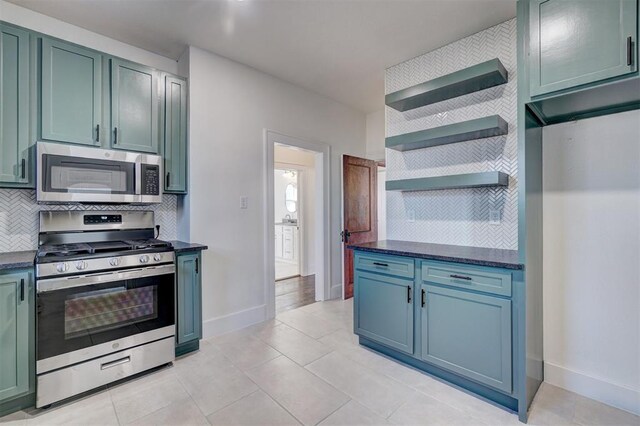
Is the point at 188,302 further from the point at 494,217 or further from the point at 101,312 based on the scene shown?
the point at 494,217

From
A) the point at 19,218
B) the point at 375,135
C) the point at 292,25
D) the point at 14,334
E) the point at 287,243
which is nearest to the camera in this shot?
the point at 14,334

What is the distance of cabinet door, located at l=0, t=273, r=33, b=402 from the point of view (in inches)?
→ 70.9

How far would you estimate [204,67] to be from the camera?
2.98 m

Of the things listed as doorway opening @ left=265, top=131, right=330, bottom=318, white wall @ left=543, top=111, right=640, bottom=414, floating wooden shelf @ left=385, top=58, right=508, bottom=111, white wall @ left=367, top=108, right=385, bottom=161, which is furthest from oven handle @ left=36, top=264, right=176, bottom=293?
white wall @ left=367, top=108, right=385, bottom=161

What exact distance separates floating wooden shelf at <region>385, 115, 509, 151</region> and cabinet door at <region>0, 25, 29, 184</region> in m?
2.85

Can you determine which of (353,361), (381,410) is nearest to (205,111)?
(353,361)

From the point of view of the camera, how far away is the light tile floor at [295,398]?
1.82 meters

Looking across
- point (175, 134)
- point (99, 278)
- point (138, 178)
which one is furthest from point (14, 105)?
point (99, 278)

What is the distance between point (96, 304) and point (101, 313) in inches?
3.0

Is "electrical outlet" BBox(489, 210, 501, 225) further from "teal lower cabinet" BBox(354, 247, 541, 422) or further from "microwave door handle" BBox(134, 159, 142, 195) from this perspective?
"microwave door handle" BBox(134, 159, 142, 195)

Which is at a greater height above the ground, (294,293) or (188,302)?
(188,302)

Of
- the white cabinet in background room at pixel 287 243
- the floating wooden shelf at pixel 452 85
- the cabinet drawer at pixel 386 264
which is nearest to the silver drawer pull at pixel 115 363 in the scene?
the cabinet drawer at pixel 386 264

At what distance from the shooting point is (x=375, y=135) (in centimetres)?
473

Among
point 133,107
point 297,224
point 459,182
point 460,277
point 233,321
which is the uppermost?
point 133,107
